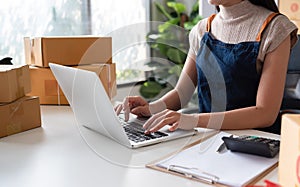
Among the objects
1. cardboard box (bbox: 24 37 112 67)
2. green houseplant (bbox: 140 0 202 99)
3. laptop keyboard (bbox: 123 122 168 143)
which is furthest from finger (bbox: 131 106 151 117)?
green houseplant (bbox: 140 0 202 99)

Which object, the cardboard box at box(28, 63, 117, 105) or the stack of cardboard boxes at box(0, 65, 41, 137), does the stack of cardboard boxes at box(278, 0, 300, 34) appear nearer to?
the cardboard box at box(28, 63, 117, 105)

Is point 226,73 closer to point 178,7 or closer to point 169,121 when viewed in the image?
point 169,121

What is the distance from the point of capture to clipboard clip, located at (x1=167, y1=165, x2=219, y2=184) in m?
0.86

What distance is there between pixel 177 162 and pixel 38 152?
0.41 m

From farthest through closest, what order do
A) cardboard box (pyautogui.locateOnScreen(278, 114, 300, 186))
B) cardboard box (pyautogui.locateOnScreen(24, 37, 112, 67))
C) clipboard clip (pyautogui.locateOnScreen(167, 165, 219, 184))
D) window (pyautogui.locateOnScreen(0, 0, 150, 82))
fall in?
window (pyautogui.locateOnScreen(0, 0, 150, 82)) → cardboard box (pyautogui.locateOnScreen(24, 37, 112, 67)) → clipboard clip (pyautogui.locateOnScreen(167, 165, 219, 184)) → cardboard box (pyautogui.locateOnScreen(278, 114, 300, 186))

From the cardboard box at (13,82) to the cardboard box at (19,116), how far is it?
0.08 ft

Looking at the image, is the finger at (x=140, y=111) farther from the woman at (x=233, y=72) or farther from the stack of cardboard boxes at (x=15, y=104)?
the stack of cardboard boxes at (x=15, y=104)

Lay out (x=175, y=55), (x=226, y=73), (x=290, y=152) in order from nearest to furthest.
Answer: (x=290, y=152) → (x=226, y=73) → (x=175, y=55)

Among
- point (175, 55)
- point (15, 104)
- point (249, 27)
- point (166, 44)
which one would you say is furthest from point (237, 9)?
point (166, 44)

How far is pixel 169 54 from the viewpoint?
351cm

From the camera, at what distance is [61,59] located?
1701mm

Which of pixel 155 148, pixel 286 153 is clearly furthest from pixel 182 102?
pixel 286 153

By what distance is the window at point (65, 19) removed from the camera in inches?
108

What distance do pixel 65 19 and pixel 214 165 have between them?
2.46 meters
